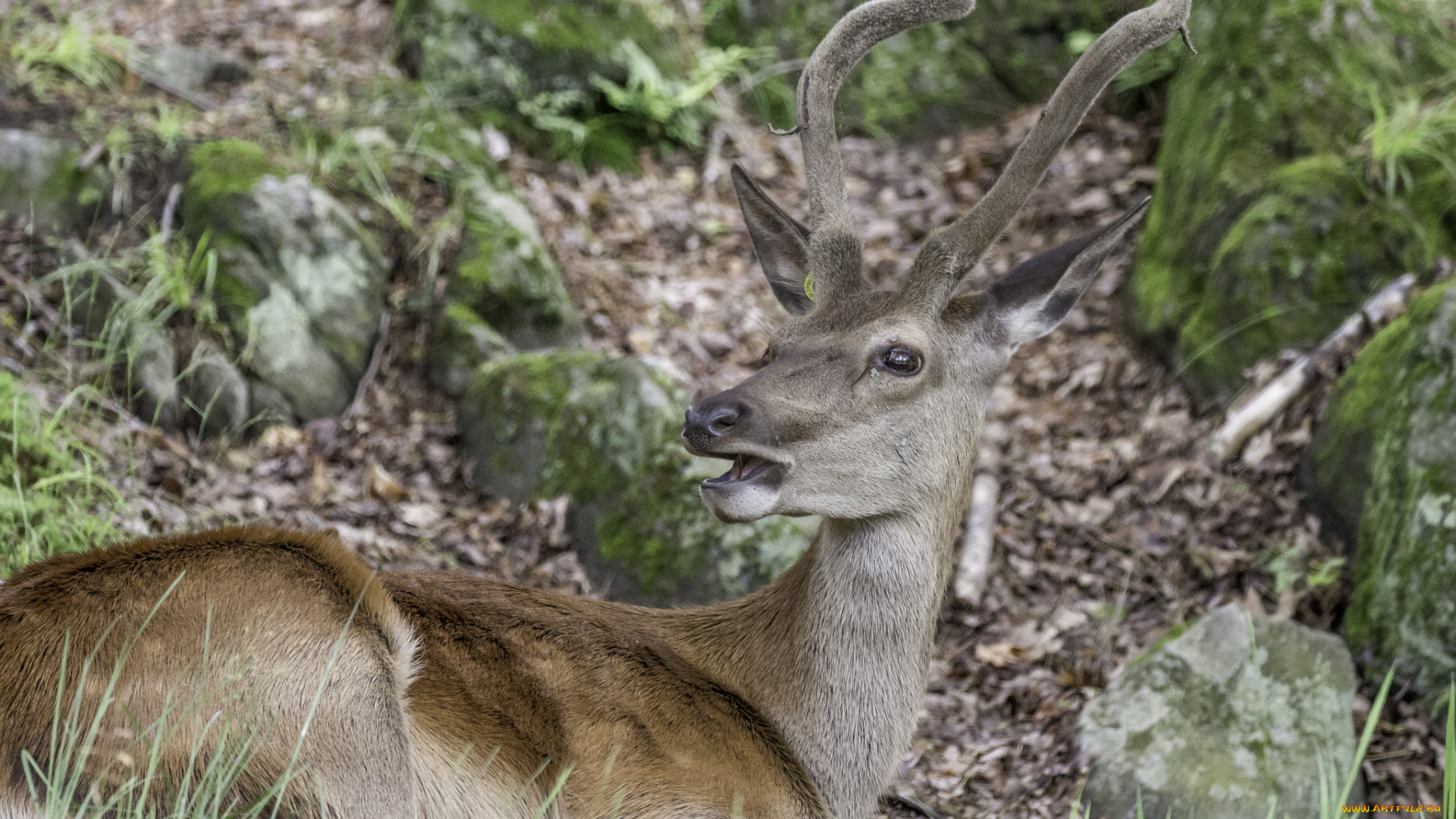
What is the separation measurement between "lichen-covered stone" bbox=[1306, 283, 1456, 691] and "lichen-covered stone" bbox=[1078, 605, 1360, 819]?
0.32m

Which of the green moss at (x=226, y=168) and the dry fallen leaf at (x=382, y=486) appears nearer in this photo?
Answer: the dry fallen leaf at (x=382, y=486)

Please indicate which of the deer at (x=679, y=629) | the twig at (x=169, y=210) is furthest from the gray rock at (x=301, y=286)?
the deer at (x=679, y=629)

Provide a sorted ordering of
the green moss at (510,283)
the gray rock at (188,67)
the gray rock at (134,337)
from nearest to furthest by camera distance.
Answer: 1. the gray rock at (134,337)
2. the green moss at (510,283)
3. the gray rock at (188,67)

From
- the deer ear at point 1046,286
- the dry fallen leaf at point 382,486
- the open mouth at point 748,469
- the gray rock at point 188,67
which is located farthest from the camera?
the gray rock at point 188,67

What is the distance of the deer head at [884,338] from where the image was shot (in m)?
3.70

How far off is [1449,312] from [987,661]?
8.71 feet

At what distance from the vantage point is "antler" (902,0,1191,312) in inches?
150

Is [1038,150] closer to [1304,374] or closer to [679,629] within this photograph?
[679,629]

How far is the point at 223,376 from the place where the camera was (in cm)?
648

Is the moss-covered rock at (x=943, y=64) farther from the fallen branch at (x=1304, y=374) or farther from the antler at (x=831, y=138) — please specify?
the antler at (x=831, y=138)

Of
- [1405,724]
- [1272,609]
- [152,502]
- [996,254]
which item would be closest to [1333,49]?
[996,254]

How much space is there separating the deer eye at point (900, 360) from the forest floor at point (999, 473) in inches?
72.0

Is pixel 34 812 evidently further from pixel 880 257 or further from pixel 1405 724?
pixel 880 257

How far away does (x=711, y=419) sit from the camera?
349 centimetres
